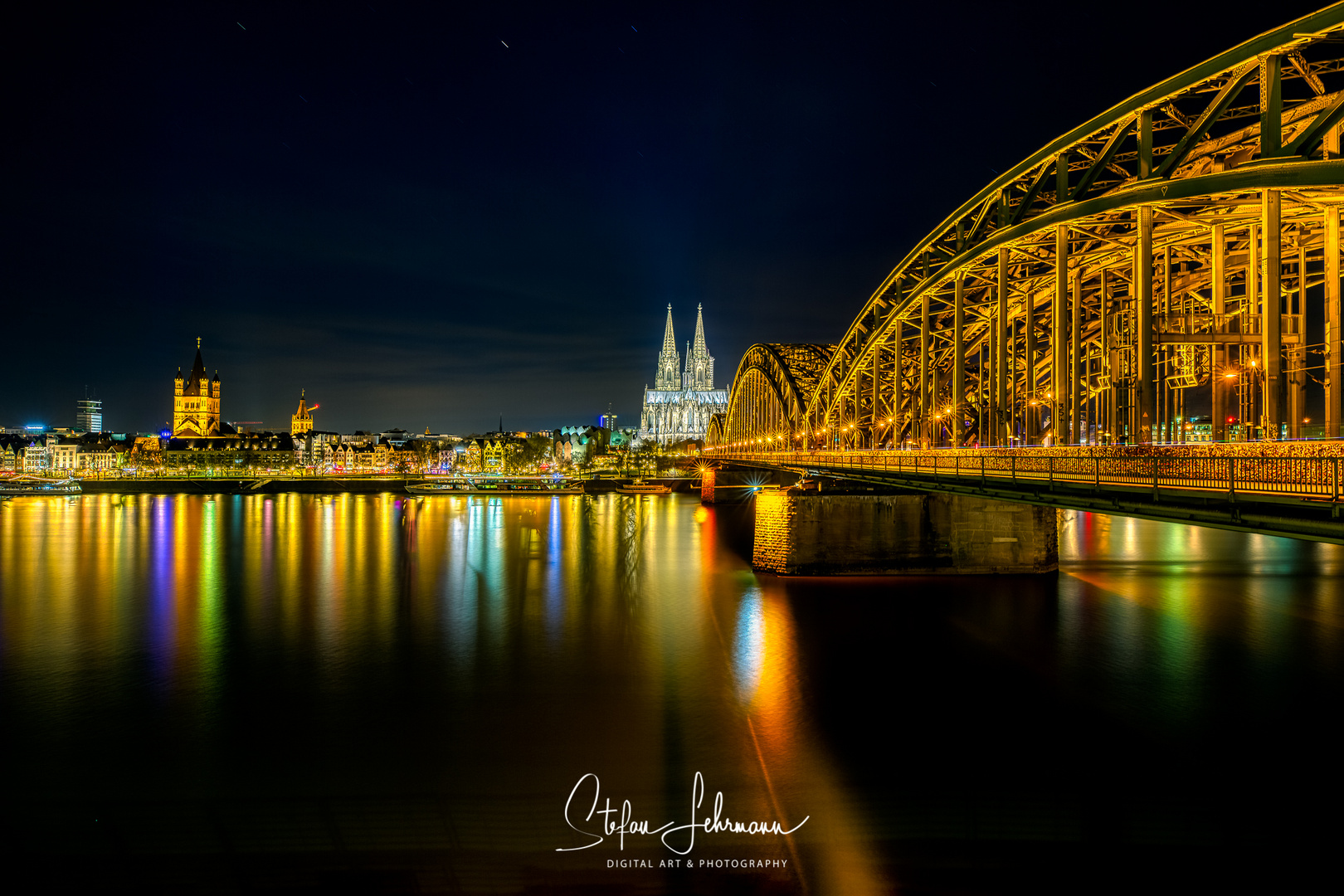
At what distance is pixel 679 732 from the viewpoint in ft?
56.0

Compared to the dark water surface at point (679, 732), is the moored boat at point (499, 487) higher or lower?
higher

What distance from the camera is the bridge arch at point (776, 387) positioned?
68.4m

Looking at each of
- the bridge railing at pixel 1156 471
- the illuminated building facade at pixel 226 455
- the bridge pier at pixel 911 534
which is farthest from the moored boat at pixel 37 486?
the bridge railing at pixel 1156 471

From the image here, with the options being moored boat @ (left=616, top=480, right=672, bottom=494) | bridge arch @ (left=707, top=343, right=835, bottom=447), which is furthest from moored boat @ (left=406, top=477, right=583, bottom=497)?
bridge arch @ (left=707, top=343, right=835, bottom=447)

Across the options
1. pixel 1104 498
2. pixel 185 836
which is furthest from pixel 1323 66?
pixel 185 836

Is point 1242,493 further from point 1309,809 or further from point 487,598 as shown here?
point 487,598

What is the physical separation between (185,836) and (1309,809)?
736 inches

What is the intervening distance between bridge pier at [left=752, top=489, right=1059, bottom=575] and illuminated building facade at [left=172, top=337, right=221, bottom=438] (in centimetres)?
17716

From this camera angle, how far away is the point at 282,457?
463 ft

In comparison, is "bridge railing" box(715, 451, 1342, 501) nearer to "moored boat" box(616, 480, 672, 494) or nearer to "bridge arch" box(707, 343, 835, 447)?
"bridge arch" box(707, 343, 835, 447)

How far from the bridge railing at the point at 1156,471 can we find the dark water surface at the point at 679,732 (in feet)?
17.6
